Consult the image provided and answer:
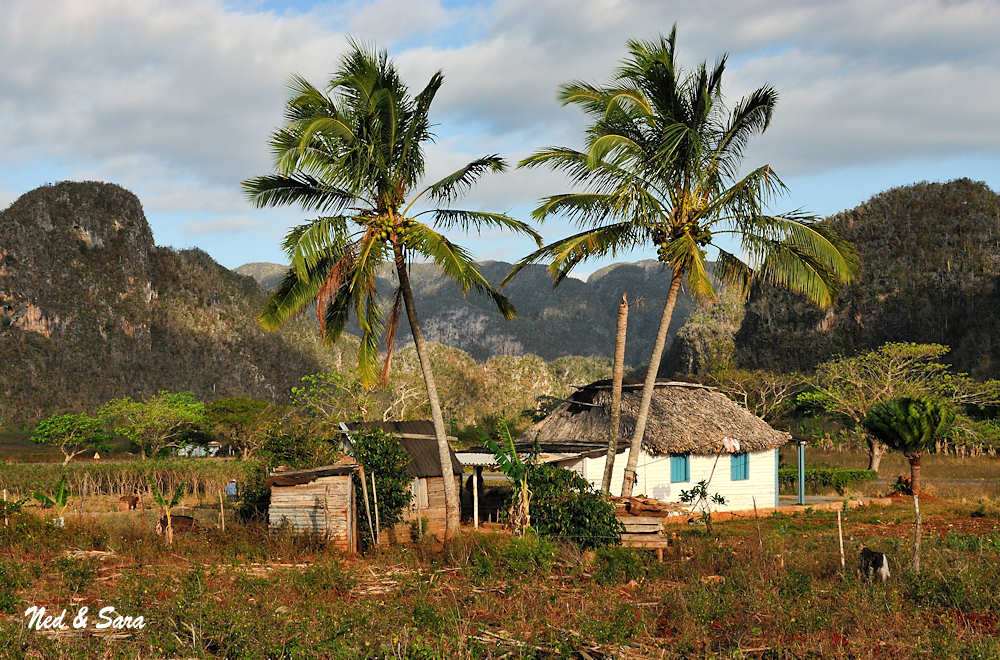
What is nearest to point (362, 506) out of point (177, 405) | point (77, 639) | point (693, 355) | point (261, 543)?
point (261, 543)

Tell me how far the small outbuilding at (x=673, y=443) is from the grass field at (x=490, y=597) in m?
9.07

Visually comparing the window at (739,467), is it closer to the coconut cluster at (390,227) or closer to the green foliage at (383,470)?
the green foliage at (383,470)

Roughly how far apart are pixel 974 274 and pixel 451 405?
218 feet

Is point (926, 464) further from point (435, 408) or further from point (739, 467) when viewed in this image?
point (435, 408)

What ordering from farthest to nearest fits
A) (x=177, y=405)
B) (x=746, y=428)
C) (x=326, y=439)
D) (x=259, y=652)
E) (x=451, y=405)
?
1. (x=451, y=405)
2. (x=177, y=405)
3. (x=746, y=428)
4. (x=326, y=439)
5. (x=259, y=652)

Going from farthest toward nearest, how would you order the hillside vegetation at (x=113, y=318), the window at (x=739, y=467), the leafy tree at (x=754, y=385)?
the hillside vegetation at (x=113, y=318) < the leafy tree at (x=754, y=385) < the window at (x=739, y=467)

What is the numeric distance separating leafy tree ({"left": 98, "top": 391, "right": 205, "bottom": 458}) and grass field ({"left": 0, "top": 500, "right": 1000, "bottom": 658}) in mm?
50892

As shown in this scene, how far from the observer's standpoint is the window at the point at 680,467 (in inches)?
1053

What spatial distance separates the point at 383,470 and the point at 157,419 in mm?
53670

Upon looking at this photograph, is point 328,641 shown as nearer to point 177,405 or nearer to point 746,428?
point 746,428

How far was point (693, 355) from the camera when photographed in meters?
133

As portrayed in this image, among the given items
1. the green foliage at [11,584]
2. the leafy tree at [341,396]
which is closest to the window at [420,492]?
the green foliage at [11,584]

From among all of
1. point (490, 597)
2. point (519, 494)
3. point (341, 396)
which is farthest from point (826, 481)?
point (341, 396)

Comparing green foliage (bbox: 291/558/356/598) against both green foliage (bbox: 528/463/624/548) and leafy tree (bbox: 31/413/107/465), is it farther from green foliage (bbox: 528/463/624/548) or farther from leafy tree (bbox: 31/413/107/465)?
leafy tree (bbox: 31/413/107/465)
